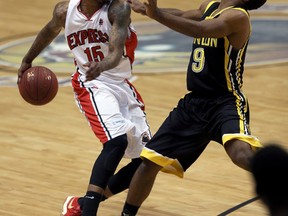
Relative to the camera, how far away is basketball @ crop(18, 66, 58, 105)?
6.02 m

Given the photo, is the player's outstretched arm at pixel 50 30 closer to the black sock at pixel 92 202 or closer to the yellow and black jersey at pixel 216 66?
the yellow and black jersey at pixel 216 66

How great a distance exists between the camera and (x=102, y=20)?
5.72m

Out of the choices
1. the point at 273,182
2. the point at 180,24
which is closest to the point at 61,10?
the point at 180,24

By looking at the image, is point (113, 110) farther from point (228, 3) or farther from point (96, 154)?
point (96, 154)

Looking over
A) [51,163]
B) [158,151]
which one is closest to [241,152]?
[158,151]

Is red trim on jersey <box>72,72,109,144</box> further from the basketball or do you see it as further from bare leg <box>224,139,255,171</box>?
bare leg <box>224,139,255,171</box>

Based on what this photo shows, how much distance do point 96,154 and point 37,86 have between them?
5.82 ft

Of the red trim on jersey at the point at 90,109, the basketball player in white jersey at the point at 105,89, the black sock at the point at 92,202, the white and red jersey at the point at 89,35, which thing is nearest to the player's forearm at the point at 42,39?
the basketball player in white jersey at the point at 105,89

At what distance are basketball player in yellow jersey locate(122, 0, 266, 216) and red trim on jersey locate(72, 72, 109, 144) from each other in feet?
1.04

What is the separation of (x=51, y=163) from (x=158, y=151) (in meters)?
2.02

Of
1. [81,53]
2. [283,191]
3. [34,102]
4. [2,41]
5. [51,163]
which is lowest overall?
[2,41]

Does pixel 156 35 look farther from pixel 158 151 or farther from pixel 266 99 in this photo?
pixel 158 151

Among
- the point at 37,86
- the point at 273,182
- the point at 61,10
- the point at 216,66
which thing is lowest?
the point at 37,86

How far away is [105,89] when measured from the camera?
5805 mm
